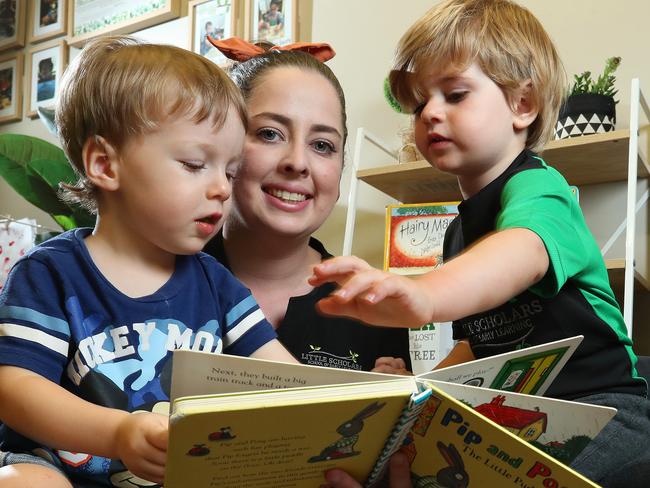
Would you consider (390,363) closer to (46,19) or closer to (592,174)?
(592,174)

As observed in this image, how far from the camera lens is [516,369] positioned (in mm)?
716

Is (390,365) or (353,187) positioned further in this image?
(353,187)

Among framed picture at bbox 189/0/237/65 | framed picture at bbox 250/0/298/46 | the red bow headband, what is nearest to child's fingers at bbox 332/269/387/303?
the red bow headband

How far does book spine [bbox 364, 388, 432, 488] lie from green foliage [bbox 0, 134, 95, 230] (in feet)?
6.62

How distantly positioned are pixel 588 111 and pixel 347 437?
1499mm

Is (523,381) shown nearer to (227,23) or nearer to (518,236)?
(518,236)

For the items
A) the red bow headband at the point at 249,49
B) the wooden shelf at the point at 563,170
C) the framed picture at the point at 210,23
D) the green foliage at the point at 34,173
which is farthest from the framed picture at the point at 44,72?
the red bow headband at the point at 249,49

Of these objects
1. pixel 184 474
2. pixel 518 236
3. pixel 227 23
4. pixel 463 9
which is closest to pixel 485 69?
pixel 463 9

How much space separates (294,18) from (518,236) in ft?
7.26

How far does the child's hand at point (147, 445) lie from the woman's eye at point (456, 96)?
0.66 metres

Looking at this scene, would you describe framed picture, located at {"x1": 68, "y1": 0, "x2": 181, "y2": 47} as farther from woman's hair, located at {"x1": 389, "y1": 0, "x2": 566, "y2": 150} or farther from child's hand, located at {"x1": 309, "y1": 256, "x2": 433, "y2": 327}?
child's hand, located at {"x1": 309, "y1": 256, "x2": 433, "y2": 327}

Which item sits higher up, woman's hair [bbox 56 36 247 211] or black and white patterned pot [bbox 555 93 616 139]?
woman's hair [bbox 56 36 247 211]

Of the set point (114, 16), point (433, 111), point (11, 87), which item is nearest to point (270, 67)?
point (433, 111)

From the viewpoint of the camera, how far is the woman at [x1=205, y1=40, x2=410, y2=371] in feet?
4.01
